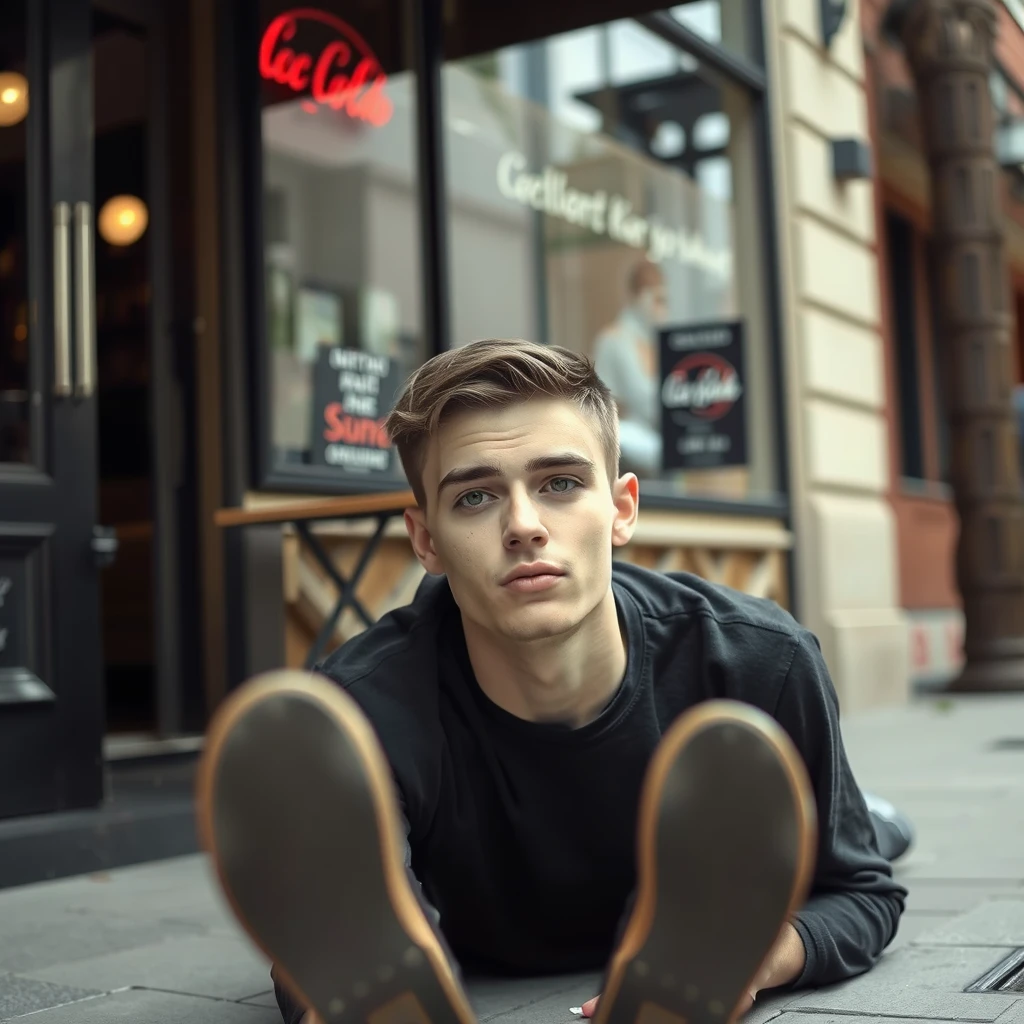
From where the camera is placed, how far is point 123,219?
22.6ft

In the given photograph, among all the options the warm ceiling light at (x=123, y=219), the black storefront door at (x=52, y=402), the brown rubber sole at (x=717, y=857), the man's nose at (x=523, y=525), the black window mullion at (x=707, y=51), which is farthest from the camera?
the black window mullion at (x=707, y=51)

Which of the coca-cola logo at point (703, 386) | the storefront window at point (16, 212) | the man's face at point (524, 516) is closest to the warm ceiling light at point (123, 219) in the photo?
the storefront window at point (16, 212)

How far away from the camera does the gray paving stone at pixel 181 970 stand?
276 centimetres

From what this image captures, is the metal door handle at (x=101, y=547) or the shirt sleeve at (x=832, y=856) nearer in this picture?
the shirt sleeve at (x=832, y=856)

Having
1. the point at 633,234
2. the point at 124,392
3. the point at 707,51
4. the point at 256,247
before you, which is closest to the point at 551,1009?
the point at 256,247

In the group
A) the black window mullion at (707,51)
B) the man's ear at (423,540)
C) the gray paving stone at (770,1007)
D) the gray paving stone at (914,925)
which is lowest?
the gray paving stone at (914,925)

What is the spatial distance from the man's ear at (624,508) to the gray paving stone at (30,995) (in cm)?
128

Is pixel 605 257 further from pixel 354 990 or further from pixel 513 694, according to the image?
pixel 354 990

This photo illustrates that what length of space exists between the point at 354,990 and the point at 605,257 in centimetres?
657

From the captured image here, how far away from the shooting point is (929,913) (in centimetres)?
310

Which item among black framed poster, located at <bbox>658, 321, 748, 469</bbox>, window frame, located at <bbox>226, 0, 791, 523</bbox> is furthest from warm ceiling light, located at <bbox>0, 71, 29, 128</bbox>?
black framed poster, located at <bbox>658, 321, 748, 469</bbox>

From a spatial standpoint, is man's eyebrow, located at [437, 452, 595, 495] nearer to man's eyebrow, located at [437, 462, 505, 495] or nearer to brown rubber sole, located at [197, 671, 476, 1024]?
man's eyebrow, located at [437, 462, 505, 495]

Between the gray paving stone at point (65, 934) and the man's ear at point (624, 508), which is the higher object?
the man's ear at point (624, 508)

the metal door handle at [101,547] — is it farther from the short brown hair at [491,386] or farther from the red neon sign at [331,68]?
the short brown hair at [491,386]
